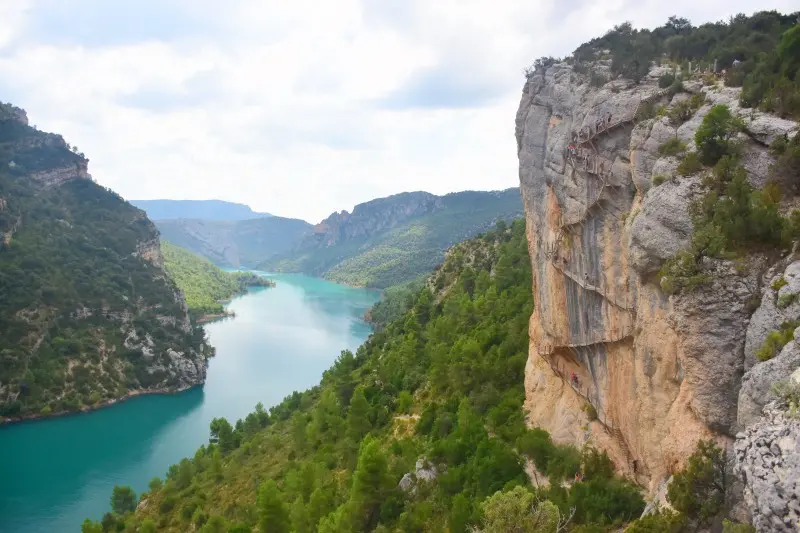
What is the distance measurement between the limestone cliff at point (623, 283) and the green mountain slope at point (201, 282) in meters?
108

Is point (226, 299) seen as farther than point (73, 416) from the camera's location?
Yes

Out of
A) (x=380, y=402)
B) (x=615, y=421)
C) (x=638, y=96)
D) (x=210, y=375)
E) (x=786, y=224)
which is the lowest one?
(x=210, y=375)

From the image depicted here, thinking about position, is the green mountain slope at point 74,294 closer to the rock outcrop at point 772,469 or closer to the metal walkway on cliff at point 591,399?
the metal walkway on cliff at point 591,399

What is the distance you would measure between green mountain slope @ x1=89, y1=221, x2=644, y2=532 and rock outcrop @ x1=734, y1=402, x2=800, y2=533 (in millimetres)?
6063

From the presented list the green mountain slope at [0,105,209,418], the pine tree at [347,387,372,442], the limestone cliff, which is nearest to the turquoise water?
the green mountain slope at [0,105,209,418]

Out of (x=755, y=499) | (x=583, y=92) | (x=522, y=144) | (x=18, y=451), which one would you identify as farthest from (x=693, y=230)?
(x=18, y=451)

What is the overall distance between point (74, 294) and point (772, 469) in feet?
292

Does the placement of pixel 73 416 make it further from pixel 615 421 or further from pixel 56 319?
pixel 615 421

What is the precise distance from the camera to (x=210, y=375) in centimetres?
8175

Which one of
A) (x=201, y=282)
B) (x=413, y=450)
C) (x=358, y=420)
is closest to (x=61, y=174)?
(x=201, y=282)

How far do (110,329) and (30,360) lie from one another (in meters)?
12.6

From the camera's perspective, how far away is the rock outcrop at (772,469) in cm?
615

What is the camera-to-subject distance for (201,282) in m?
148

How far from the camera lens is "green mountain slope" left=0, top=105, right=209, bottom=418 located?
67562 mm
